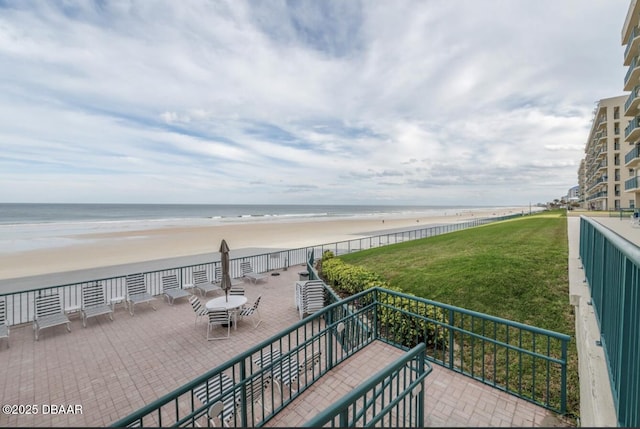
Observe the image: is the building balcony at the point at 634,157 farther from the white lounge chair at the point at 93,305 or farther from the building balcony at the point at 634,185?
the white lounge chair at the point at 93,305

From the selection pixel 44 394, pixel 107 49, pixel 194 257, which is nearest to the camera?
pixel 44 394

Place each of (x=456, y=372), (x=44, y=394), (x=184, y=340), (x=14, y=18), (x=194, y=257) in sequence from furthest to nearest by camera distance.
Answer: (x=194, y=257), (x=14, y=18), (x=184, y=340), (x=44, y=394), (x=456, y=372)

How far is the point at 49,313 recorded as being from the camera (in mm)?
9016

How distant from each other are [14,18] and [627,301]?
18.0m

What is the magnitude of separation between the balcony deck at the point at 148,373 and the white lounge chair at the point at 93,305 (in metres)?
0.33

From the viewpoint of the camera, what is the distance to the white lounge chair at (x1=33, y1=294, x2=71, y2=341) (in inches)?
333

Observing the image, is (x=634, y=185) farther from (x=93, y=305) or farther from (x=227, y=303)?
(x=93, y=305)

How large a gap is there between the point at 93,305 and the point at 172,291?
2.41 metres

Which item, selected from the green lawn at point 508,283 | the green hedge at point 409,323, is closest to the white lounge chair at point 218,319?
the green hedge at point 409,323

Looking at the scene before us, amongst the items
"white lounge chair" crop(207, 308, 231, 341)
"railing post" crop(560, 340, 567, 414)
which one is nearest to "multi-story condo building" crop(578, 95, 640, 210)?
"railing post" crop(560, 340, 567, 414)

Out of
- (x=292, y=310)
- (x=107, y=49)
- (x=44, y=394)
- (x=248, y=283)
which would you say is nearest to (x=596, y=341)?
(x=292, y=310)

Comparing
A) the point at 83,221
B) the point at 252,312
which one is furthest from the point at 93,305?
the point at 83,221

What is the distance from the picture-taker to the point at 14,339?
8188 mm

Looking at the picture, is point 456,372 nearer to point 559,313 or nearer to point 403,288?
point 559,313
